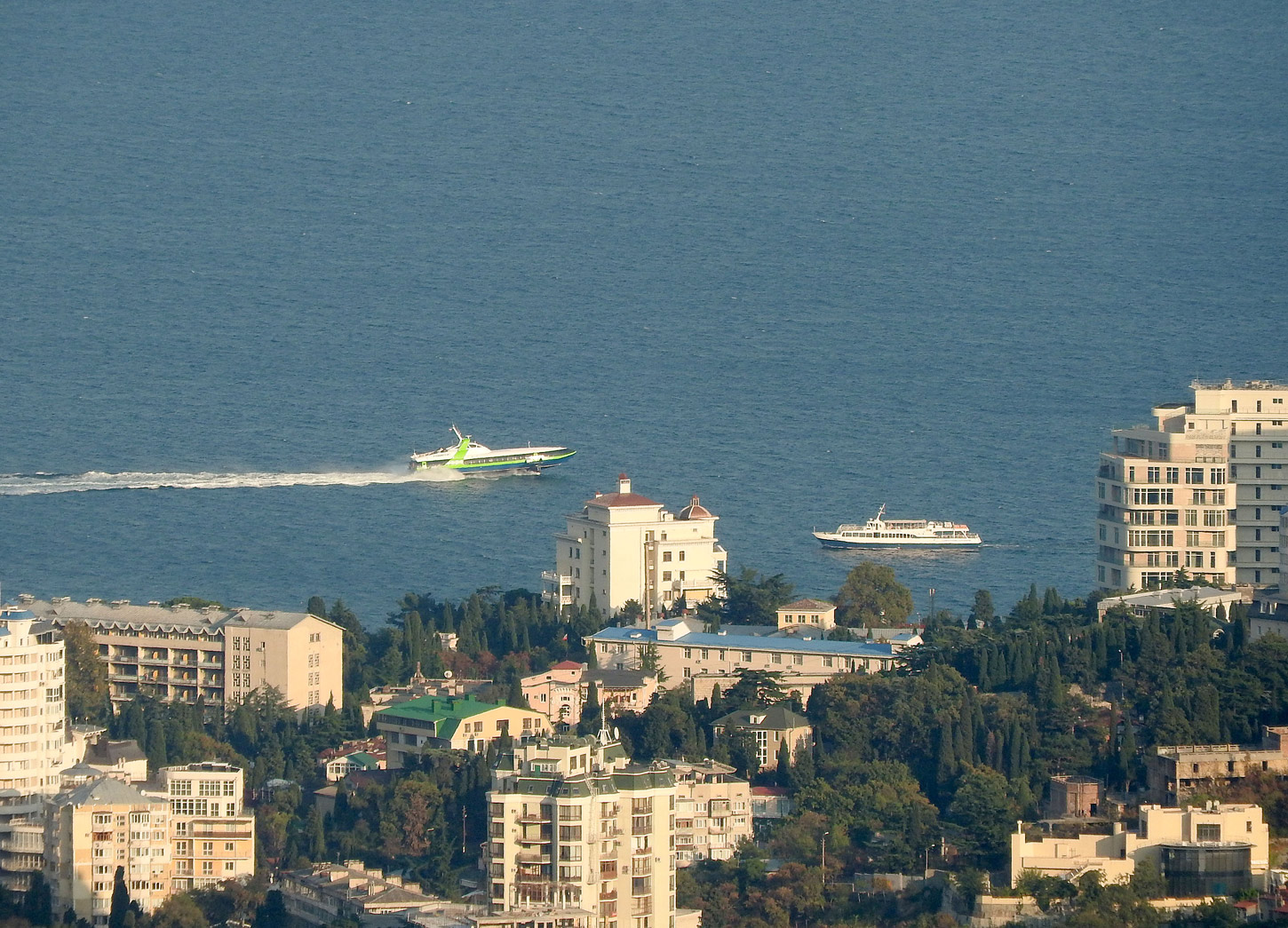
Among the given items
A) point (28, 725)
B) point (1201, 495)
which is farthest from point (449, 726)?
point (1201, 495)

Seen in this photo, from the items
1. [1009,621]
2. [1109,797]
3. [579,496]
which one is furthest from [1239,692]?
[579,496]

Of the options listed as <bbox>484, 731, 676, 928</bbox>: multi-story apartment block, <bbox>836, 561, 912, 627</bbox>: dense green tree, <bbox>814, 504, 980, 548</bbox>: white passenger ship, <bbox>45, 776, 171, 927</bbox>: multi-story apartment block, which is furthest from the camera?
<bbox>814, 504, 980, 548</bbox>: white passenger ship

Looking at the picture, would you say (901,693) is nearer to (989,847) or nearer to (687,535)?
(989,847)

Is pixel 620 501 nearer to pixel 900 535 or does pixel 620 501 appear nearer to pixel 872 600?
pixel 872 600

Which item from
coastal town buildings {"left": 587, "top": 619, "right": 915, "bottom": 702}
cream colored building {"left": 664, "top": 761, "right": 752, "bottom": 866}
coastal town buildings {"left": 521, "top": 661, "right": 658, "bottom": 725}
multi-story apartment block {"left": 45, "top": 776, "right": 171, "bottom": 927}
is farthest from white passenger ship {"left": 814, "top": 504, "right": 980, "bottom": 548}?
multi-story apartment block {"left": 45, "top": 776, "right": 171, "bottom": 927}

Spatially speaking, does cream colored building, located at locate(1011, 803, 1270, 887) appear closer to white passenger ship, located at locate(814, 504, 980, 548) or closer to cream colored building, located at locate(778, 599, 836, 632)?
cream colored building, located at locate(778, 599, 836, 632)

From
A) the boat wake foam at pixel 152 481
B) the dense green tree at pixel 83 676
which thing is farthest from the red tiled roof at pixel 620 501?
the boat wake foam at pixel 152 481

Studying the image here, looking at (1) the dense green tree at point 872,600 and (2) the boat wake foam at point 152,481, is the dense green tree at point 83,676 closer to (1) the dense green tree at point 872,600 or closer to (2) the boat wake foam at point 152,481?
(1) the dense green tree at point 872,600
